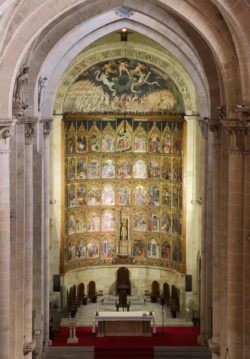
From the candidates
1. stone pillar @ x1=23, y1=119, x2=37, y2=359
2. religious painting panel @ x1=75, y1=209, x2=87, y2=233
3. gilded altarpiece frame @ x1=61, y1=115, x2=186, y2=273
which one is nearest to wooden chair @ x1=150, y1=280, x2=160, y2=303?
gilded altarpiece frame @ x1=61, y1=115, x2=186, y2=273

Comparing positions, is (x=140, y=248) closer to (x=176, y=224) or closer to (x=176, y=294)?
(x=176, y=224)

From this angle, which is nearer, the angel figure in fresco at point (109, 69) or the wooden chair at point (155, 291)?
→ the angel figure in fresco at point (109, 69)

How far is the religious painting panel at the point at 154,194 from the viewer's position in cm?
4447

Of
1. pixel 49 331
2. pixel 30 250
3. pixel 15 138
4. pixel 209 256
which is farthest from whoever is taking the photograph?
pixel 49 331

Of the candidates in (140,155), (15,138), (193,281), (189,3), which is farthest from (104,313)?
(189,3)

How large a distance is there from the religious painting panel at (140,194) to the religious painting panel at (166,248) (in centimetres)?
215

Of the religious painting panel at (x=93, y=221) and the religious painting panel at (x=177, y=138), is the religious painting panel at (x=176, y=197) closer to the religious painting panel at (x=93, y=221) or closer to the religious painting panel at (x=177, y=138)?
the religious painting panel at (x=177, y=138)

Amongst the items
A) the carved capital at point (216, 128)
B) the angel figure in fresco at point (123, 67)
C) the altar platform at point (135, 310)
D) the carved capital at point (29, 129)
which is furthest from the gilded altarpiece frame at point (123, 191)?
the carved capital at point (29, 129)

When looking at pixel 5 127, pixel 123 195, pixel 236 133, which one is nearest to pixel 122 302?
pixel 123 195

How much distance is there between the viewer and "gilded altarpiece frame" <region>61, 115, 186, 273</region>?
43.1 metres

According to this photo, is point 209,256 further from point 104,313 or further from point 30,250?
point 30,250

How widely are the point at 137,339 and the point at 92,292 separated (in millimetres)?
6452

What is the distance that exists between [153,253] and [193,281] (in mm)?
3217

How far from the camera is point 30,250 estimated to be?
3034 cm
